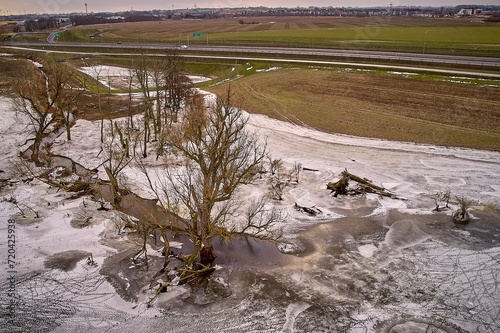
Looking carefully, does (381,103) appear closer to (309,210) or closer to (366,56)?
(366,56)

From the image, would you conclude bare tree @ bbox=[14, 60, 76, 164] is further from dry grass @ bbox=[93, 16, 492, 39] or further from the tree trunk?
dry grass @ bbox=[93, 16, 492, 39]

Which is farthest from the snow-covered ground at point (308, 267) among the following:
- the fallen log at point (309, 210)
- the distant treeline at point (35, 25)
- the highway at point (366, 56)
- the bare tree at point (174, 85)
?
the distant treeline at point (35, 25)

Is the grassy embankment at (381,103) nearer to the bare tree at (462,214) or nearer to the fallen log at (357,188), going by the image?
the fallen log at (357,188)

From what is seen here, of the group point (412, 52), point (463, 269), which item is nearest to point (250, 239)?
point (463, 269)

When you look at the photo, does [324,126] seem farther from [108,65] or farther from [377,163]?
[108,65]

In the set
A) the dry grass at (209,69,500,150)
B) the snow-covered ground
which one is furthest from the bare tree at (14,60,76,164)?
the dry grass at (209,69,500,150)

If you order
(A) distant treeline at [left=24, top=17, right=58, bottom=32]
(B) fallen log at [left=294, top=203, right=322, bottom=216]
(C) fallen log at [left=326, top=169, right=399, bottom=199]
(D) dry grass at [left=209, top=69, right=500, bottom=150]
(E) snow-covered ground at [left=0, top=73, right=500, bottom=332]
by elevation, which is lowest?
(E) snow-covered ground at [left=0, top=73, right=500, bottom=332]
